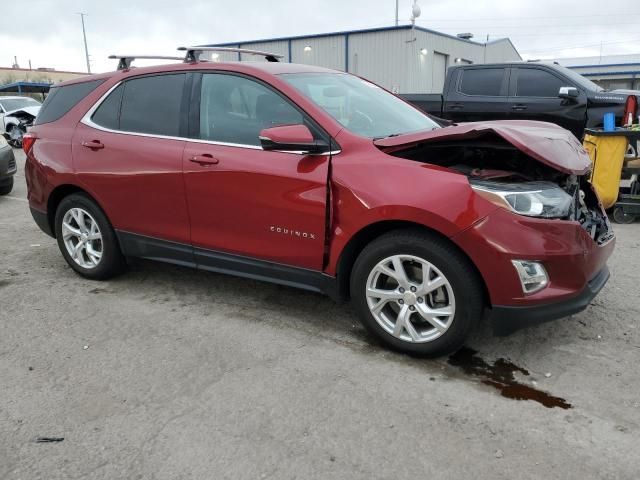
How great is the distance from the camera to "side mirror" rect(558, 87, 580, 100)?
26.0ft

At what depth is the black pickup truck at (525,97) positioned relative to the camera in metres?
8.24

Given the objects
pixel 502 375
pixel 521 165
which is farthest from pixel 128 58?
pixel 502 375

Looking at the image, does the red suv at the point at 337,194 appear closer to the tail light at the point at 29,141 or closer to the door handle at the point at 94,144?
the door handle at the point at 94,144

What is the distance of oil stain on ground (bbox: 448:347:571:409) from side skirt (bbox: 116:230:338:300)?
845 mm

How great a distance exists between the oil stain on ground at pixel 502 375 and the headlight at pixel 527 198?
0.89m

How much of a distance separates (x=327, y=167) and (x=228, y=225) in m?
0.85

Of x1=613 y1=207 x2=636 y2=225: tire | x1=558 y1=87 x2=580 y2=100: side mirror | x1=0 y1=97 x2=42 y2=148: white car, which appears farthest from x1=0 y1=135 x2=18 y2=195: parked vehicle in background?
x1=0 y1=97 x2=42 y2=148: white car

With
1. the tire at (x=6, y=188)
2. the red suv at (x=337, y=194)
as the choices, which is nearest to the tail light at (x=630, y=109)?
the red suv at (x=337, y=194)

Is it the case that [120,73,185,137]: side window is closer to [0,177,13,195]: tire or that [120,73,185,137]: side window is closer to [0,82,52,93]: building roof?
[0,177,13,195]: tire

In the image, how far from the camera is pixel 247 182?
3512 millimetres

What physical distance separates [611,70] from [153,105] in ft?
140

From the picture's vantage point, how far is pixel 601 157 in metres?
6.36

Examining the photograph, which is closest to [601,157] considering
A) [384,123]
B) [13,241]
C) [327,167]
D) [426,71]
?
[384,123]

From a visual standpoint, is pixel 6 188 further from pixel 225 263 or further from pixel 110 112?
pixel 225 263
